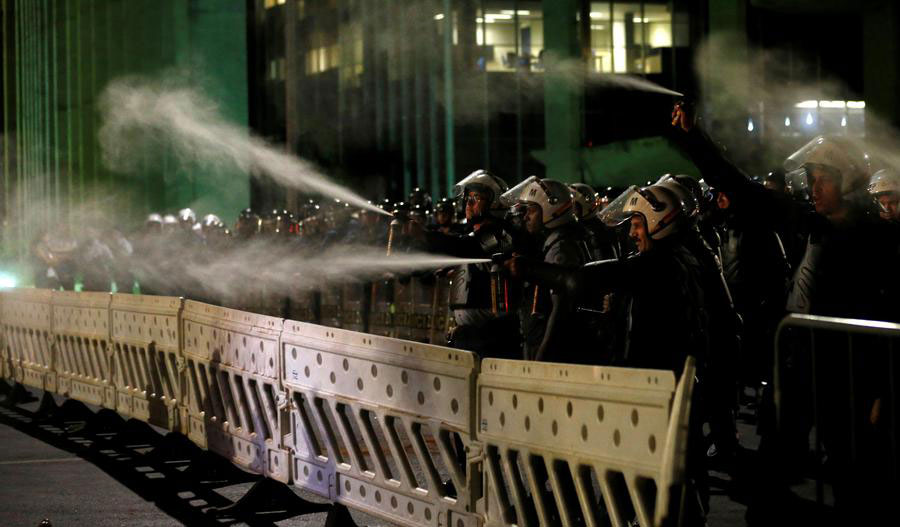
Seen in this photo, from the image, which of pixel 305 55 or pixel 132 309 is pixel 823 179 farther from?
pixel 305 55

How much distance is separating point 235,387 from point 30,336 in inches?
245

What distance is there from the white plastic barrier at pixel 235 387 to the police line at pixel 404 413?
0.05 feet

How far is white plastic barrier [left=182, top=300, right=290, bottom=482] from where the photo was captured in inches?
336

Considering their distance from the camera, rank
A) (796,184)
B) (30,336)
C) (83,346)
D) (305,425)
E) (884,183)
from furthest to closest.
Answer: (30,336)
(83,346)
(796,184)
(884,183)
(305,425)

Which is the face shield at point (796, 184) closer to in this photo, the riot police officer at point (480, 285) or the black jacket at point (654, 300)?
the riot police officer at point (480, 285)

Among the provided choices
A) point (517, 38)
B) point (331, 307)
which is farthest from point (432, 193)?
point (331, 307)

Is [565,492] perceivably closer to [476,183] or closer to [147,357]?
[476,183]

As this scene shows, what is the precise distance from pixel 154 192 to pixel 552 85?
40.8ft

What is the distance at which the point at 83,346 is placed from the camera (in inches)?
505

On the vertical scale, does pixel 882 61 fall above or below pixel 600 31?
below

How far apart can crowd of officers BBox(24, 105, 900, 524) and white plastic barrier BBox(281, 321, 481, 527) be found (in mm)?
1111

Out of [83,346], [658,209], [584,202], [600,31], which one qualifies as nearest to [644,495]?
[658,209]

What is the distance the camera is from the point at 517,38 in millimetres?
43281

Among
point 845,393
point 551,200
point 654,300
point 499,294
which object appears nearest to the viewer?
point 845,393
